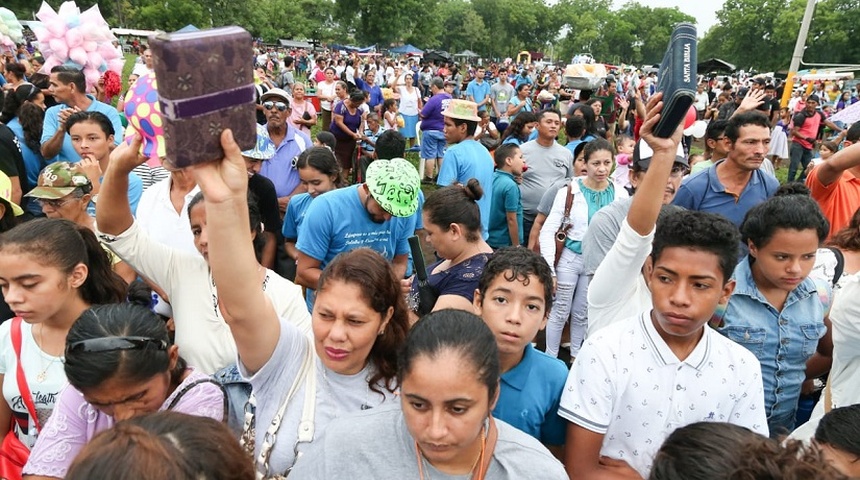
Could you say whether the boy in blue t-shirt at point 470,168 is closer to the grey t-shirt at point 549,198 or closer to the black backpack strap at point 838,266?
the grey t-shirt at point 549,198

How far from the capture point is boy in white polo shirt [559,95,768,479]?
192cm

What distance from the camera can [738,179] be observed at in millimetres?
4113

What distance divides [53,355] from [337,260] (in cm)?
126

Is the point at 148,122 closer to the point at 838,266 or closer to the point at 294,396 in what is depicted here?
the point at 294,396

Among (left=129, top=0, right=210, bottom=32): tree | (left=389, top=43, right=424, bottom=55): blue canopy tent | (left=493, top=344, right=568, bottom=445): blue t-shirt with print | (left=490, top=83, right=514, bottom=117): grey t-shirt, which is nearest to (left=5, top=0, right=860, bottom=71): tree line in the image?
(left=129, top=0, right=210, bottom=32): tree

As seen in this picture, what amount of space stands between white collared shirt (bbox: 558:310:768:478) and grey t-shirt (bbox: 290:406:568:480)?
386 millimetres

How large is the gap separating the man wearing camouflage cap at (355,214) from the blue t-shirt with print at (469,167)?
1693 millimetres

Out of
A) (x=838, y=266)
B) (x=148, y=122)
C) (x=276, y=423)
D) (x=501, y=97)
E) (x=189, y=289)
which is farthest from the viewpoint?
(x=501, y=97)

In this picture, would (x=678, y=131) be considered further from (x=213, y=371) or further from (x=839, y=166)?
(x=839, y=166)

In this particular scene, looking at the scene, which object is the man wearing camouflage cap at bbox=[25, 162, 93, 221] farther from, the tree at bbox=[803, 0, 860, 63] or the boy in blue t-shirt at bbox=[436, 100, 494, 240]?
the tree at bbox=[803, 0, 860, 63]

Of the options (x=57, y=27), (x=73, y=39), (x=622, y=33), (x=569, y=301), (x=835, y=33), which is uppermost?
(x=622, y=33)

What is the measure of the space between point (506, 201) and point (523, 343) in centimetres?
331

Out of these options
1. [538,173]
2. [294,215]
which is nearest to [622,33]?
[538,173]

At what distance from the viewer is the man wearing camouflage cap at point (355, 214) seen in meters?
3.58
